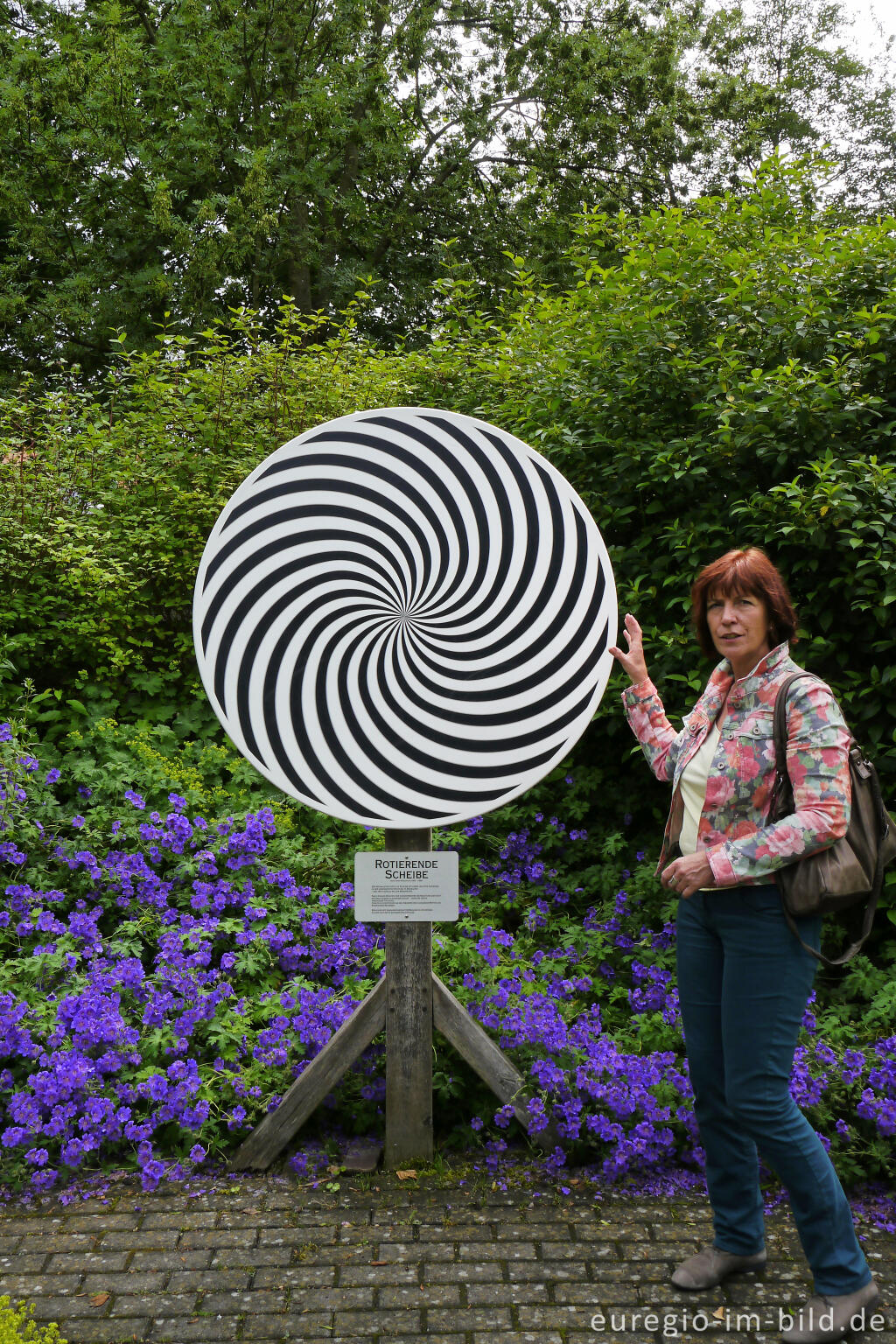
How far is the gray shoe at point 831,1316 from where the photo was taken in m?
2.36

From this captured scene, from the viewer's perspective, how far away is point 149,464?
5.73m

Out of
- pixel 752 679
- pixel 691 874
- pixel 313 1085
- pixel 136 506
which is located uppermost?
pixel 136 506

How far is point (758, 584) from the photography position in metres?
2.38

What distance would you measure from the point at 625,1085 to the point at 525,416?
302 cm

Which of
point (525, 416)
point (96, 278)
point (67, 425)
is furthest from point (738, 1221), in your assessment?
point (96, 278)

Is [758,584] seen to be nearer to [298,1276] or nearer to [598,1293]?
[598,1293]

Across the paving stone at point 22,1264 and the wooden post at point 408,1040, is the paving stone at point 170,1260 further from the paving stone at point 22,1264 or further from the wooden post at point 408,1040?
the wooden post at point 408,1040

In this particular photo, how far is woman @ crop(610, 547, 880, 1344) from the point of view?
226cm

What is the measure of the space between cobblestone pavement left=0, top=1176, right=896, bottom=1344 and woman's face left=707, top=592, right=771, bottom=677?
1563mm

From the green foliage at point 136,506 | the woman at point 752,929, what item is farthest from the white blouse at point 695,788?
the green foliage at point 136,506

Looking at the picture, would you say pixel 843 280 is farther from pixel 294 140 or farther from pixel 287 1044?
pixel 294 140

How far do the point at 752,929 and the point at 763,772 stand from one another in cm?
35

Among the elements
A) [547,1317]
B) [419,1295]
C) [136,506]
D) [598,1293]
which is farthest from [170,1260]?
[136,506]

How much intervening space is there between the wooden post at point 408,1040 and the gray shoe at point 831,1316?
1160 mm
